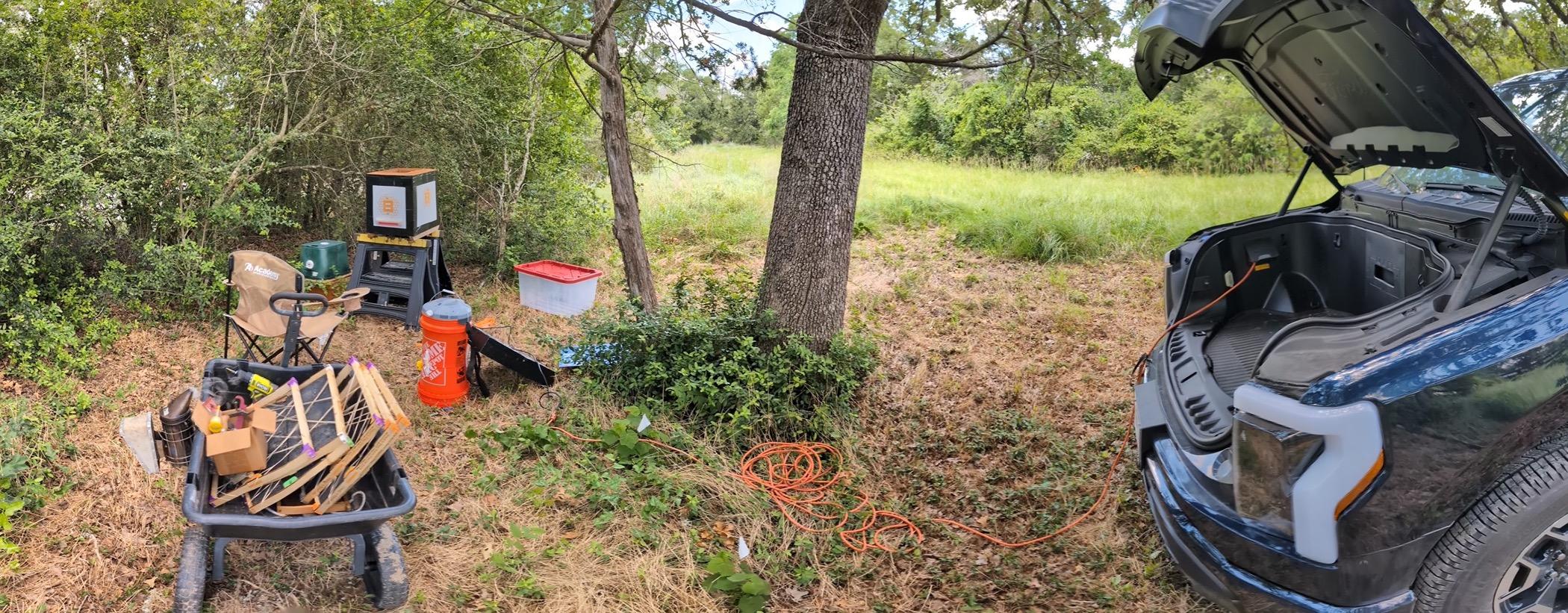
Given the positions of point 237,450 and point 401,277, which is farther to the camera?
point 401,277

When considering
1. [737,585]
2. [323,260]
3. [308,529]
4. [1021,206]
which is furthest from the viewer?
[1021,206]

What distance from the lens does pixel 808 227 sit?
4402 millimetres

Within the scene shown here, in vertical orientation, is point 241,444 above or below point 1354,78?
below

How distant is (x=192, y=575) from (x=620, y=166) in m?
3.14

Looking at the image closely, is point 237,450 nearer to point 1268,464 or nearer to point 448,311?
point 448,311

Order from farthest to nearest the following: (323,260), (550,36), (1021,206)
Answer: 1. (1021,206)
2. (323,260)
3. (550,36)

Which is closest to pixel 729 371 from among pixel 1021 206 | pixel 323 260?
pixel 323 260

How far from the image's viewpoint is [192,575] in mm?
2654

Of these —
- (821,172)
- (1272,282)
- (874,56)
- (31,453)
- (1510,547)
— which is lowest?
(31,453)

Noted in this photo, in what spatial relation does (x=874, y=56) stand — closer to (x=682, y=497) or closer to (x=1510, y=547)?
(x=682, y=497)

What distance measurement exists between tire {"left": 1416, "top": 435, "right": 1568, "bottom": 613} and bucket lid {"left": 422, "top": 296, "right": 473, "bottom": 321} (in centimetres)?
389

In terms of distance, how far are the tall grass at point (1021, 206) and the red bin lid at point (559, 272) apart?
4.30 feet

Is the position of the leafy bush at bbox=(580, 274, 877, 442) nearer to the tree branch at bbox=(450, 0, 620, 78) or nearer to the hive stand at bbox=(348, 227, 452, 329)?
the tree branch at bbox=(450, 0, 620, 78)

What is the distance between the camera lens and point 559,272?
6.30 meters
